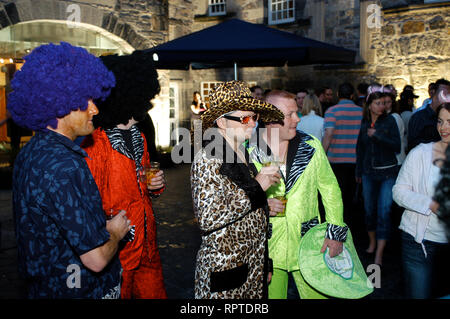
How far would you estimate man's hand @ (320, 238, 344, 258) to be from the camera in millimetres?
2826

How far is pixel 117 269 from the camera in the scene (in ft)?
6.90

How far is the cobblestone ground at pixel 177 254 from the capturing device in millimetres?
4281

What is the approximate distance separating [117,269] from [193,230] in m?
4.22

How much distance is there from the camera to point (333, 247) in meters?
2.83

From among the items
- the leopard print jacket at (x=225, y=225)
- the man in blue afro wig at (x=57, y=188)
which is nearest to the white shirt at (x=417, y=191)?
the leopard print jacket at (x=225, y=225)

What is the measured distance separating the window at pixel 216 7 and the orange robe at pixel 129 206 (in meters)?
13.4

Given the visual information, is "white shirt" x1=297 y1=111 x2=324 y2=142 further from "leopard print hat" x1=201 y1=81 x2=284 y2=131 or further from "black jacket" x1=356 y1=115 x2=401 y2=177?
"leopard print hat" x1=201 y1=81 x2=284 y2=131

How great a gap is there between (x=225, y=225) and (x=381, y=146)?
317cm

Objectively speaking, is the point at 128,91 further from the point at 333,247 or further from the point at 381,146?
the point at 381,146

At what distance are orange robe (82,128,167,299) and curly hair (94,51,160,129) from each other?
5.8 inches

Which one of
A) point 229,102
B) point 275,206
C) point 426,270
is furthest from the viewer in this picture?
point 426,270

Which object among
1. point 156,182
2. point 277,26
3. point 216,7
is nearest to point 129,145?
point 156,182

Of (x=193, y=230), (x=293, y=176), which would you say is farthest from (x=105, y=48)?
(x=293, y=176)

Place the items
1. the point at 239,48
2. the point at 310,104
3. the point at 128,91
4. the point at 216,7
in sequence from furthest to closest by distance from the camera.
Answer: the point at 216,7, the point at 239,48, the point at 310,104, the point at 128,91
